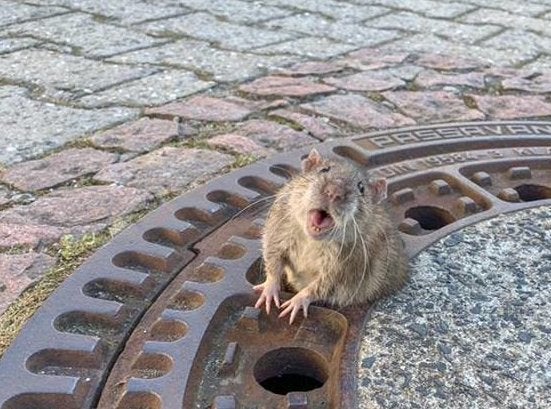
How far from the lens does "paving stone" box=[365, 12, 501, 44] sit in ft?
14.5

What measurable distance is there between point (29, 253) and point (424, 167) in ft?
4.12

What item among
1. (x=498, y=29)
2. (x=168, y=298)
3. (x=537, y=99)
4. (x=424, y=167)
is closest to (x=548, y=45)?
(x=498, y=29)

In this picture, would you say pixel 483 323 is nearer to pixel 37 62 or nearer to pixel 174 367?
pixel 174 367

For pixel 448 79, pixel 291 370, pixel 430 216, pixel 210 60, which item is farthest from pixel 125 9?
pixel 291 370

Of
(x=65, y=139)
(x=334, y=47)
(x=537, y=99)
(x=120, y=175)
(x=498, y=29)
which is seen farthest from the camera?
(x=498, y=29)

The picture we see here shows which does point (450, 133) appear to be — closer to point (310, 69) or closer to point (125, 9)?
point (310, 69)

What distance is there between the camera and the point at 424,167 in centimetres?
265

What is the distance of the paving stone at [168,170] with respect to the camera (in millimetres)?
2574

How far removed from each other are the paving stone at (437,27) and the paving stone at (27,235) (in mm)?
2755

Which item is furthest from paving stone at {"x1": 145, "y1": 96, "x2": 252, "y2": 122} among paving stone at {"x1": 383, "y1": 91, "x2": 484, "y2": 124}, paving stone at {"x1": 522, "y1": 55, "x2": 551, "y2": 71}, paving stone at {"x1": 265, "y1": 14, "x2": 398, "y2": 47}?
paving stone at {"x1": 522, "y1": 55, "x2": 551, "y2": 71}

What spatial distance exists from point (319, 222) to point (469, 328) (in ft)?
1.42

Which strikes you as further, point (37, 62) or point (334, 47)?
point (334, 47)

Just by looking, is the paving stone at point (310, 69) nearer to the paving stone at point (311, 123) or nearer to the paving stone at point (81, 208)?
the paving stone at point (311, 123)

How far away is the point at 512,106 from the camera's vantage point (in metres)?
3.28
